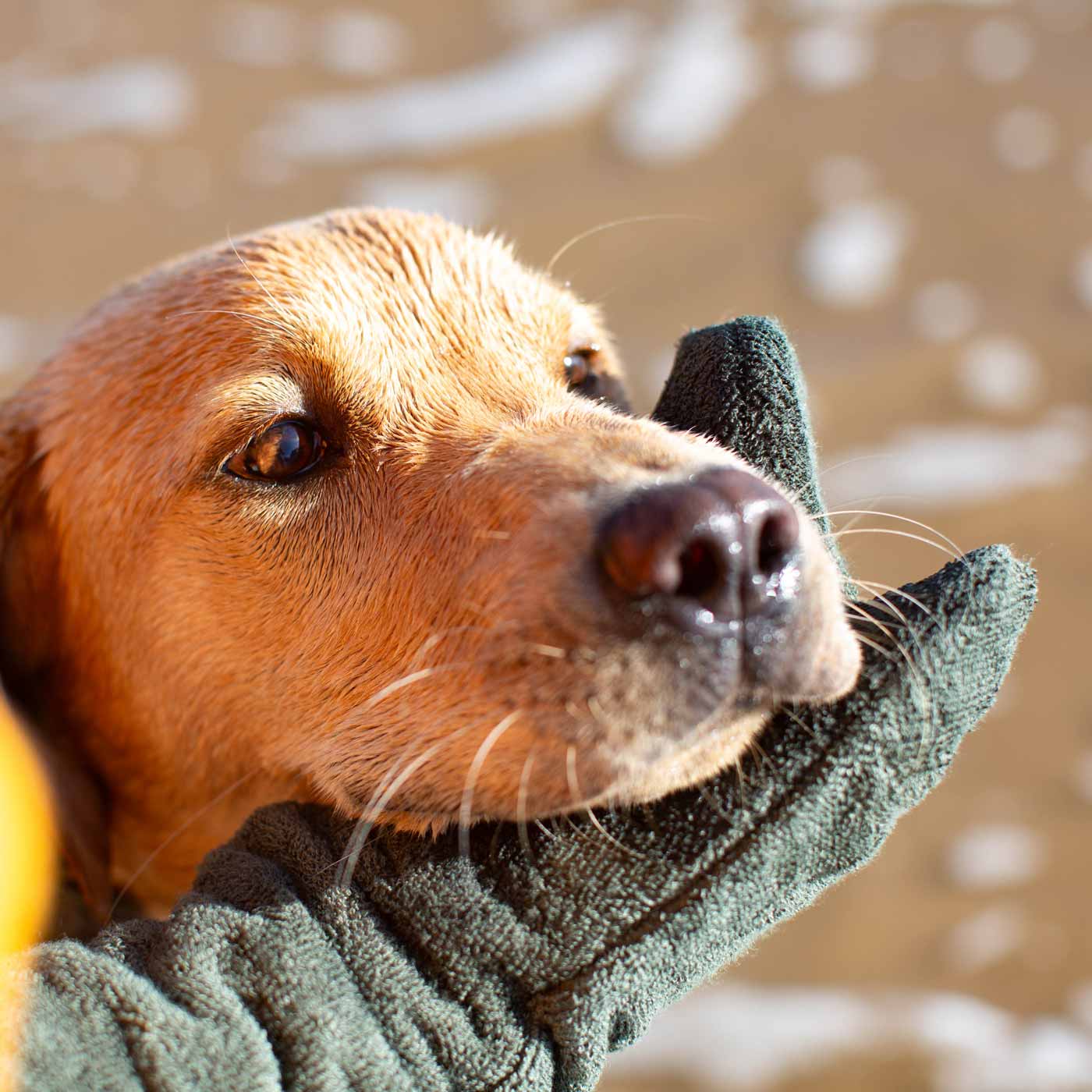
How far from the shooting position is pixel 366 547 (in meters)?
2.53

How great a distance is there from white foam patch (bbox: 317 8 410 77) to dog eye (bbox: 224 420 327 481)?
599 cm

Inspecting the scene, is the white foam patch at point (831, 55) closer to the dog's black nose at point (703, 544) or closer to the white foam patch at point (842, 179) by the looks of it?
the white foam patch at point (842, 179)

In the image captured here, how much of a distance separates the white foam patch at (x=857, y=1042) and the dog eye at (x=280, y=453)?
2.54 m

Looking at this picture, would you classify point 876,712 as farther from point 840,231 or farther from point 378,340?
point 840,231

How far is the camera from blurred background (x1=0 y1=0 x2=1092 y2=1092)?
4.45m

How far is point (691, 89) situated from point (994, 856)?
5179 millimetres

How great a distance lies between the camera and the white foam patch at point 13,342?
644cm

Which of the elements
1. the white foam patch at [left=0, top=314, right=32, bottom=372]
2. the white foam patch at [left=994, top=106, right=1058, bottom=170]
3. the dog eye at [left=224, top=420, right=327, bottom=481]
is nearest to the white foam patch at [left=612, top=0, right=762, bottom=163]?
the white foam patch at [left=994, top=106, right=1058, bottom=170]

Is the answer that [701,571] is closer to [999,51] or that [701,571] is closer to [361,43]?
[999,51]

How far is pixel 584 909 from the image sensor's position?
2.15 metres

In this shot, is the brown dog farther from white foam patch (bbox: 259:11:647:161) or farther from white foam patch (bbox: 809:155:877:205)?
white foam patch (bbox: 259:11:647:161)

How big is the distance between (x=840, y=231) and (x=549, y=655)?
5.55 m

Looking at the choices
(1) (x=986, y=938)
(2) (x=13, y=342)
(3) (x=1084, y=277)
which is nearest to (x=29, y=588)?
(1) (x=986, y=938)

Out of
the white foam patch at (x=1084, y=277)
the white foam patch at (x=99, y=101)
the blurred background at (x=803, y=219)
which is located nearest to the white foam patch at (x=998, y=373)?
the blurred background at (x=803, y=219)
